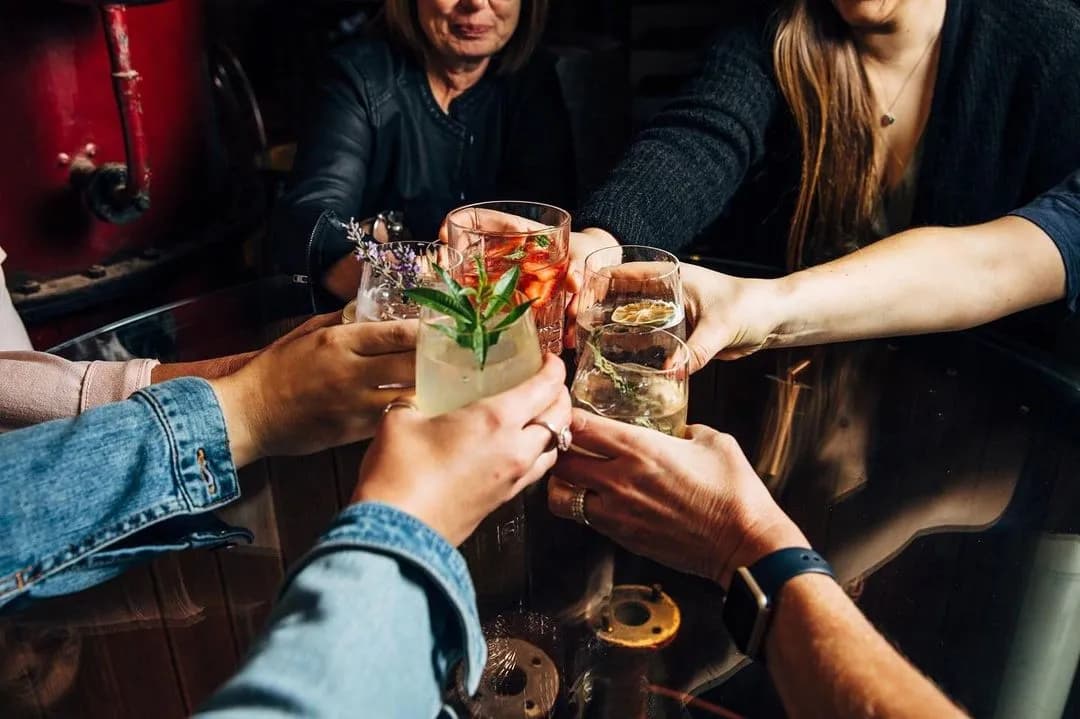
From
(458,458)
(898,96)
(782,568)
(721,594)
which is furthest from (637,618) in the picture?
(898,96)

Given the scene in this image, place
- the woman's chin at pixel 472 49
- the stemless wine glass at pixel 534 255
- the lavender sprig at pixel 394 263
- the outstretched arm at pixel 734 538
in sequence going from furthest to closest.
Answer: the woman's chin at pixel 472 49 < the stemless wine glass at pixel 534 255 < the lavender sprig at pixel 394 263 < the outstretched arm at pixel 734 538

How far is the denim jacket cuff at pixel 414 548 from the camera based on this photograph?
2.20 ft

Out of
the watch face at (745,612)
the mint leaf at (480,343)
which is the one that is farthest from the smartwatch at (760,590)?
the mint leaf at (480,343)

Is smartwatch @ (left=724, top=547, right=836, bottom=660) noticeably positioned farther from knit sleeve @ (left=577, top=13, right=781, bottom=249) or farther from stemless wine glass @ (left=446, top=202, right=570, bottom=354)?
knit sleeve @ (left=577, top=13, right=781, bottom=249)

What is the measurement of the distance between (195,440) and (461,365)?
0.34m

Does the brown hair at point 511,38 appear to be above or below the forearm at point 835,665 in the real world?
above

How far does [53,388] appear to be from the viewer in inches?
42.5

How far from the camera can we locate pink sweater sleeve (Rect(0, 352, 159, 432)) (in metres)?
Result: 1.07

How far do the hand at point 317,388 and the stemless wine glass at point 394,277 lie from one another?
0.08 meters

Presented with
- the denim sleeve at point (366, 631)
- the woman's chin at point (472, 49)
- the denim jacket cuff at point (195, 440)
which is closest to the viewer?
the denim sleeve at point (366, 631)

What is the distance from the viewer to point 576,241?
4.83 ft

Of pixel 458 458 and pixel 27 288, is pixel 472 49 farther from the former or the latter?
pixel 458 458

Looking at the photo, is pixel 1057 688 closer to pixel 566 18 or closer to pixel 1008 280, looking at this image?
pixel 1008 280

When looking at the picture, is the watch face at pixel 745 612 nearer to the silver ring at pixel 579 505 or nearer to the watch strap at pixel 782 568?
the watch strap at pixel 782 568
